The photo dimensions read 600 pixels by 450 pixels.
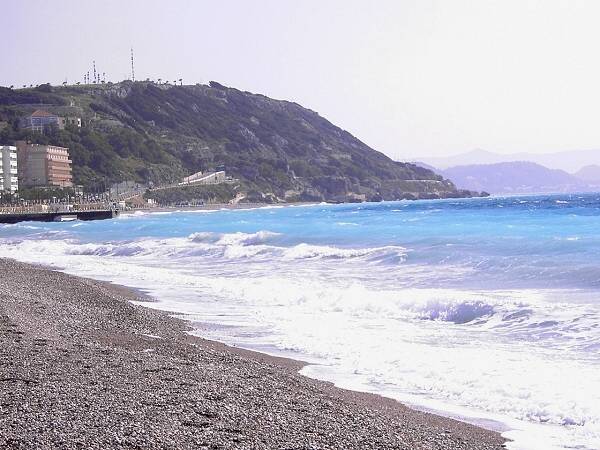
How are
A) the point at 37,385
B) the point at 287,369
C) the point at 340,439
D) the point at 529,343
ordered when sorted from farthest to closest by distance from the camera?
the point at 529,343 < the point at 287,369 < the point at 37,385 < the point at 340,439

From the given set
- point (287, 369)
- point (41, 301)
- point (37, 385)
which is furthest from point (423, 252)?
point (37, 385)

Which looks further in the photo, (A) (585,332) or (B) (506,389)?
(A) (585,332)

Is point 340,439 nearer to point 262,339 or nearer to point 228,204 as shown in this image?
point 262,339

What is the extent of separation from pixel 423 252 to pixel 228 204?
133481mm

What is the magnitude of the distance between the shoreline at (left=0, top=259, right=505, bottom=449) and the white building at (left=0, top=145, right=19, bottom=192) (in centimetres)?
12852

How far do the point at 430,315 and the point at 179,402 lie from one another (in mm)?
8732

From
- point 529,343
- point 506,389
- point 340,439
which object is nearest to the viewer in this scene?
point 340,439

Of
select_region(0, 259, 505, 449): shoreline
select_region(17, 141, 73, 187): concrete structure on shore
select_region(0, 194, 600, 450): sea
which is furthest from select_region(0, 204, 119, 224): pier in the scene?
select_region(0, 259, 505, 449): shoreline

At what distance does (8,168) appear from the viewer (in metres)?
136

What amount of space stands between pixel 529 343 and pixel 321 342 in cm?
315

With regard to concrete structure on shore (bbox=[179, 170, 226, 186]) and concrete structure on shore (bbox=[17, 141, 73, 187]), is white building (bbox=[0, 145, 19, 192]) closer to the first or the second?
concrete structure on shore (bbox=[17, 141, 73, 187])

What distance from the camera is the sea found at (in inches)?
367

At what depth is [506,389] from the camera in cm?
957

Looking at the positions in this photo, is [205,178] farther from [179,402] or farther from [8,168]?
[179,402]
